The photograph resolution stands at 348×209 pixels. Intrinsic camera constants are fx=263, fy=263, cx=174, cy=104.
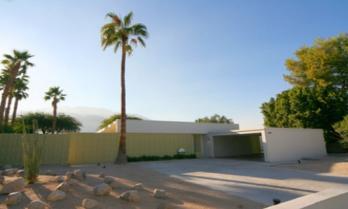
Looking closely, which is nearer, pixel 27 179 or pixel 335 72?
pixel 27 179

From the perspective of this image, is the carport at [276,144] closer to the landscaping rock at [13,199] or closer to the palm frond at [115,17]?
the palm frond at [115,17]

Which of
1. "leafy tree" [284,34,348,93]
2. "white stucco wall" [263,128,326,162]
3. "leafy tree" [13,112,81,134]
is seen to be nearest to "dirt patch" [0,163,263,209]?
"white stucco wall" [263,128,326,162]

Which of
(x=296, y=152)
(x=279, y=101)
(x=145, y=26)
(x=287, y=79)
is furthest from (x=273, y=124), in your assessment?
(x=145, y=26)

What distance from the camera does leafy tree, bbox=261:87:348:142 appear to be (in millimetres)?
24328

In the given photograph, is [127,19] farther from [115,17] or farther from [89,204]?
[89,204]

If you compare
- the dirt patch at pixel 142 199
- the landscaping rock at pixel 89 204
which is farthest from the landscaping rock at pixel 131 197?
the landscaping rock at pixel 89 204

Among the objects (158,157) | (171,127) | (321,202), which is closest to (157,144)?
(158,157)

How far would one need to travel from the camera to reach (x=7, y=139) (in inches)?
610

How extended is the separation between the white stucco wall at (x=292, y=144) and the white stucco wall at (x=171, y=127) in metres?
6.22

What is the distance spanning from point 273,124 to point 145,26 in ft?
59.2

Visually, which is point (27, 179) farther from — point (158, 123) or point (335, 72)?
point (335, 72)

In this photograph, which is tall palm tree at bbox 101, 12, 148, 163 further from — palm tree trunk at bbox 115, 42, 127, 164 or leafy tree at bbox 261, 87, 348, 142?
leafy tree at bbox 261, 87, 348, 142

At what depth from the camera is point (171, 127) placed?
23.4 metres

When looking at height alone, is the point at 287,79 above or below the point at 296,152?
above
